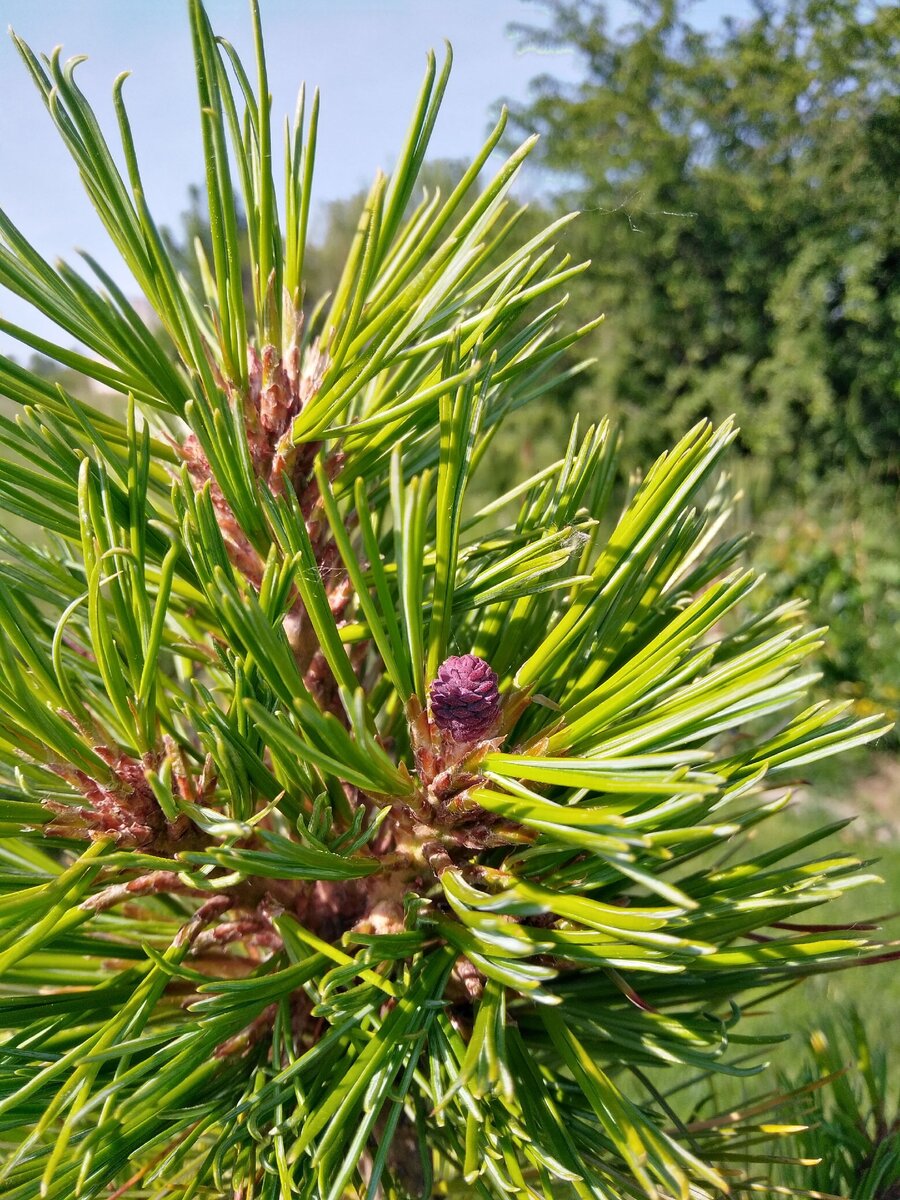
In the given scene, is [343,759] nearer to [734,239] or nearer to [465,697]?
[465,697]

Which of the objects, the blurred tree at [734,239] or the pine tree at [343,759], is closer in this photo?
the pine tree at [343,759]

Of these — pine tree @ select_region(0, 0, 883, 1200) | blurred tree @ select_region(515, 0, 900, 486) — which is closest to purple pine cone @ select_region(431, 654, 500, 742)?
pine tree @ select_region(0, 0, 883, 1200)

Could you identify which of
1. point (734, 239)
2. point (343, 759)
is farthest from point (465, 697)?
point (734, 239)

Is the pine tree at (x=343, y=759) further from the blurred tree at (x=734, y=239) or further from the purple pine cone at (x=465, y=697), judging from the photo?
the blurred tree at (x=734, y=239)

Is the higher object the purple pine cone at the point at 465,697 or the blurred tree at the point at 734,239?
the blurred tree at the point at 734,239

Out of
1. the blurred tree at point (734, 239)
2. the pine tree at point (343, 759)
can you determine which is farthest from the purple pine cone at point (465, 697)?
the blurred tree at point (734, 239)

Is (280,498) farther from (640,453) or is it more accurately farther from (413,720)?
(640,453)

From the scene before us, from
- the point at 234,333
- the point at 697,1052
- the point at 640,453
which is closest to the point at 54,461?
the point at 234,333
